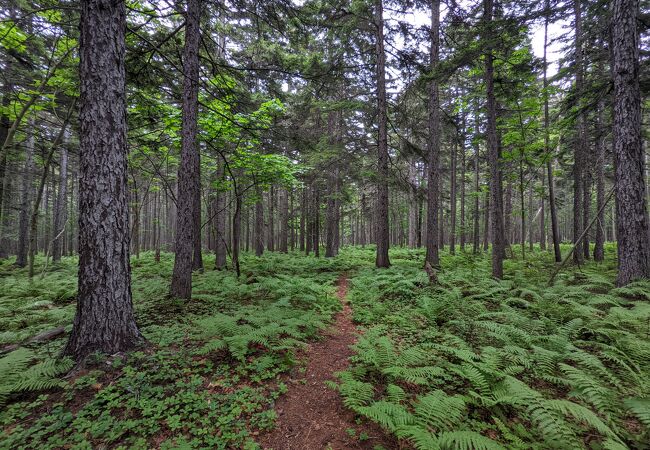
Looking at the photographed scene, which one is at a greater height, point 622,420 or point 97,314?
point 97,314

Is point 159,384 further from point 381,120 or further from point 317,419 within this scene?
point 381,120

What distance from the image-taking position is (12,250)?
38.9 metres

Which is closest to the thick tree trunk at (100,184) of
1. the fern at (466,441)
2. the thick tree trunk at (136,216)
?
the fern at (466,441)

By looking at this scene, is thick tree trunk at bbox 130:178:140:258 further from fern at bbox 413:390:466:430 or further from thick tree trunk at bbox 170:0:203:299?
fern at bbox 413:390:466:430

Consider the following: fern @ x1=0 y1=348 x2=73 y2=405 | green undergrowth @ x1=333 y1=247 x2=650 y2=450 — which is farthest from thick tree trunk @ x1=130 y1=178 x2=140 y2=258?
green undergrowth @ x1=333 y1=247 x2=650 y2=450

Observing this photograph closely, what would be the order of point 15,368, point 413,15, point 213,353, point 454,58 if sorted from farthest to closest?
point 413,15
point 454,58
point 213,353
point 15,368

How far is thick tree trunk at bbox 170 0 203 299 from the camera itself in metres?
6.43

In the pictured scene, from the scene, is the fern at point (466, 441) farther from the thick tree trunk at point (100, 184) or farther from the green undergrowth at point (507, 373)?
the thick tree trunk at point (100, 184)

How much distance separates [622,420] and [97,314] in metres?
6.32

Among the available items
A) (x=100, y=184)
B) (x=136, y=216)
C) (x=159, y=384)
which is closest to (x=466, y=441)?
(x=159, y=384)

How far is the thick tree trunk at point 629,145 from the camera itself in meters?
6.16

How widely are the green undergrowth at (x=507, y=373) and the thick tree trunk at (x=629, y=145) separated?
0.82 meters

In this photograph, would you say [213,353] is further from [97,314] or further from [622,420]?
[622,420]

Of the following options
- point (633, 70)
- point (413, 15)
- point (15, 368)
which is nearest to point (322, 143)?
point (413, 15)
